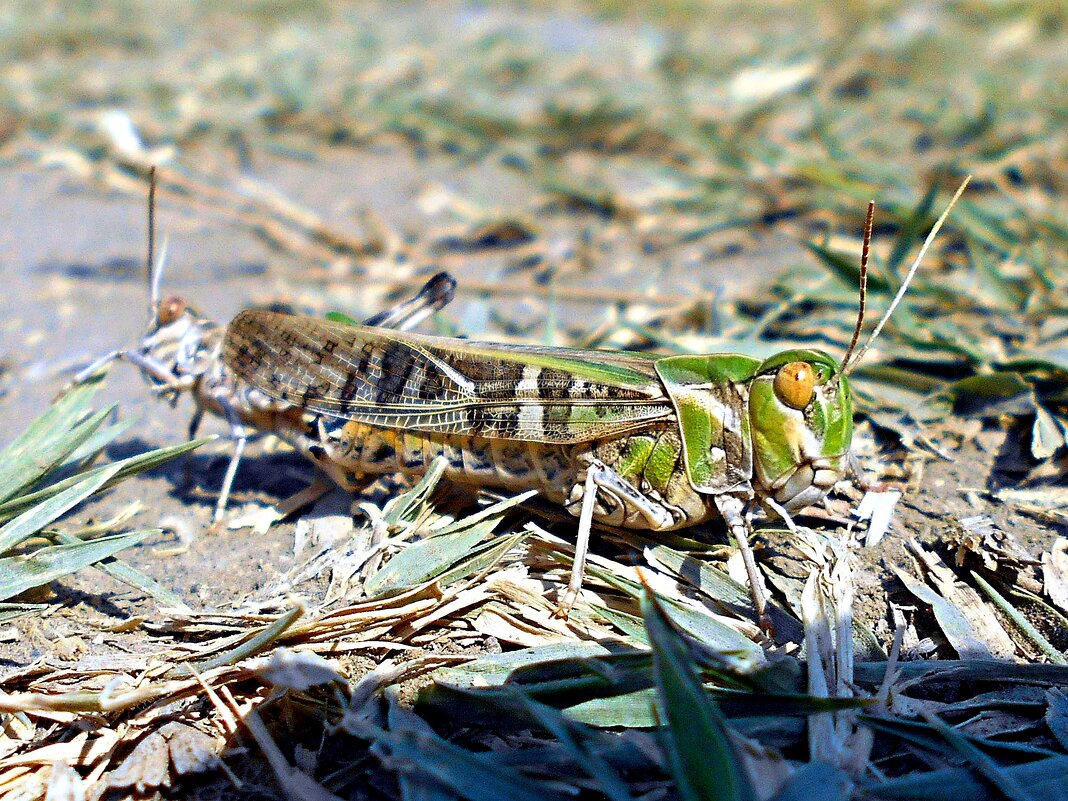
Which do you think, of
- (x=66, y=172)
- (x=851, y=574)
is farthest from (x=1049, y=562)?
(x=66, y=172)

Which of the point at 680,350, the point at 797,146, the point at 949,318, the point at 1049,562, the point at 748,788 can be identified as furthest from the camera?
the point at 797,146

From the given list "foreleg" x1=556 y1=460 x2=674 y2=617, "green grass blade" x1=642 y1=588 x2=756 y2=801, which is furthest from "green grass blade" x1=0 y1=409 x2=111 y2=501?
"green grass blade" x1=642 y1=588 x2=756 y2=801

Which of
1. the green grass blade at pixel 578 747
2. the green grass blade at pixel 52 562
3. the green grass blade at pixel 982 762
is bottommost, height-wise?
the green grass blade at pixel 982 762

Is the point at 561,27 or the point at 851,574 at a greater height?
the point at 561,27

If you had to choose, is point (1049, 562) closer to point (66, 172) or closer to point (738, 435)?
point (738, 435)

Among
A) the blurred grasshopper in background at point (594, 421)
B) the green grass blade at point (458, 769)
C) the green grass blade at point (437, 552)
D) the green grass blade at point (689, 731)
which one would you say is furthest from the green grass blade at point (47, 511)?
the green grass blade at point (689, 731)

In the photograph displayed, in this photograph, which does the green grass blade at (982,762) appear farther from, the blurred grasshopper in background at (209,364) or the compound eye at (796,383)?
the blurred grasshopper in background at (209,364)

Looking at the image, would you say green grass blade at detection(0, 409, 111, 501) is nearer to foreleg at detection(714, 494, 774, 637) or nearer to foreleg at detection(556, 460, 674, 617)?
foreleg at detection(556, 460, 674, 617)
